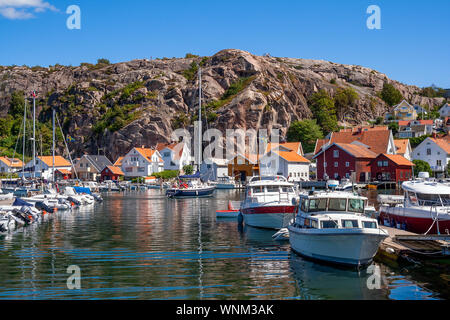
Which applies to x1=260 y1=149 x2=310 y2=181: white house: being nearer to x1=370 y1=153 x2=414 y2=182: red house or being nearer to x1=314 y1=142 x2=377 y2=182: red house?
x1=314 y1=142 x2=377 y2=182: red house

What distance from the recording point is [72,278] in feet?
63.7

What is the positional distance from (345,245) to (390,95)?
170 m

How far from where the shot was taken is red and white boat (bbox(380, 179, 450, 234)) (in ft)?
85.9

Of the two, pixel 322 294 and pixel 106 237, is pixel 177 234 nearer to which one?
pixel 106 237

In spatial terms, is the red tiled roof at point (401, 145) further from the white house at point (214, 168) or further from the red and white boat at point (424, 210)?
the red and white boat at point (424, 210)

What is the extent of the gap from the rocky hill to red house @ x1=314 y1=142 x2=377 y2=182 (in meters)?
37.5

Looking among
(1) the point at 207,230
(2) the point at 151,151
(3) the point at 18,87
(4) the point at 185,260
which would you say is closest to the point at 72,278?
(4) the point at 185,260

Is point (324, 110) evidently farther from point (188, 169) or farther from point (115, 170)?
point (115, 170)

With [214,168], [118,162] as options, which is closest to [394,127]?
[214,168]

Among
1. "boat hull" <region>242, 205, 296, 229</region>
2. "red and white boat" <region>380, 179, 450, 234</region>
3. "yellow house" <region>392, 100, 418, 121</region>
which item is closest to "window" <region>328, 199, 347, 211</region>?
"red and white boat" <region>380, 179, 450, 234</region>

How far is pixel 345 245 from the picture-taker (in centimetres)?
1988

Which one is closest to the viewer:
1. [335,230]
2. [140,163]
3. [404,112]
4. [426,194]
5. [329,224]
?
[335,230]

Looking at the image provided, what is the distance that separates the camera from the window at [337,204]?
23172 millimetres
